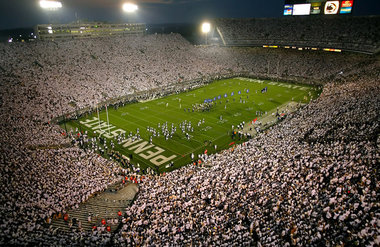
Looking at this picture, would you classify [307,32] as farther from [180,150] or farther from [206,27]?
[180,150]

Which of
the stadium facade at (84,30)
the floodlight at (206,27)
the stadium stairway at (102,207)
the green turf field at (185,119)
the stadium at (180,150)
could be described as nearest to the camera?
the stadium at (180,150)

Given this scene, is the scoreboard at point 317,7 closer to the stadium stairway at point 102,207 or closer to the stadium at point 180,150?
the stadium at point 180,150

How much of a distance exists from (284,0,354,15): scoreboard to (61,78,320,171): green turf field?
15532mm

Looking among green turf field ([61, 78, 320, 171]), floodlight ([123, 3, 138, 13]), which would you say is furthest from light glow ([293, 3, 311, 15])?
floodlight ([123, 3, 138, 13])

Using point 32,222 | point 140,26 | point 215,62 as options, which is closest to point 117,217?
point 32,222

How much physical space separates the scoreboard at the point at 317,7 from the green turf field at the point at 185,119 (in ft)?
51.0

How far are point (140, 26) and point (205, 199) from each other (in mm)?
61939

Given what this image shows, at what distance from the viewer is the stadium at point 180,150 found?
32.4 feet

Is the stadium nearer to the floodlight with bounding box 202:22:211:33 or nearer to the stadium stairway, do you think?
the stadium stairway

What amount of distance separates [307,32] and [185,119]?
40.1 meters

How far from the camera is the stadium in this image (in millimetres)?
9891

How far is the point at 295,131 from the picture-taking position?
18484mm

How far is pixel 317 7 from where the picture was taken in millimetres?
48094

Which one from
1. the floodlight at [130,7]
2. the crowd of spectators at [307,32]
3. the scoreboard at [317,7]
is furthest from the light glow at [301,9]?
the floodlight at [130,7]
